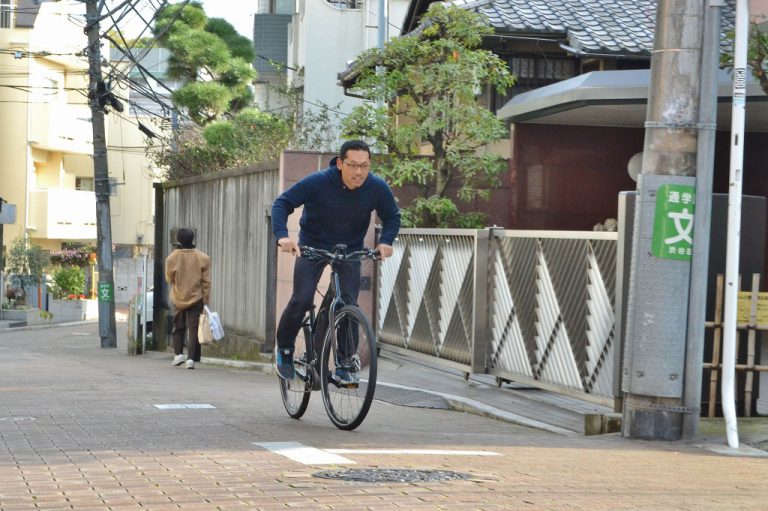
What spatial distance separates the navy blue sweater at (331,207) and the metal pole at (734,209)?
7.47 ft

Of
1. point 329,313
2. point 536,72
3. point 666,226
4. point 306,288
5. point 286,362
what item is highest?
point 536,72

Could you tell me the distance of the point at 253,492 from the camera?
5574mm

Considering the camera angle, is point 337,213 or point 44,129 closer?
point 337,213

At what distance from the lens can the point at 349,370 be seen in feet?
26.8

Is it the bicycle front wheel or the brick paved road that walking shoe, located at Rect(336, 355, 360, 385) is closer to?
the bicycle front wheel

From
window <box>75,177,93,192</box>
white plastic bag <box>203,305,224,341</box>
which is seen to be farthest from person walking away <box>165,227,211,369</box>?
window <box>75,177,93,192</box>

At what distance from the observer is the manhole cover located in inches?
234

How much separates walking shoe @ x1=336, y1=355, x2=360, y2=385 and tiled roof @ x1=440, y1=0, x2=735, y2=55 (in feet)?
42.7

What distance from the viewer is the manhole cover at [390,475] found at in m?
5.94

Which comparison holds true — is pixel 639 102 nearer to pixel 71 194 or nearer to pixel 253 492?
pixel 253 492

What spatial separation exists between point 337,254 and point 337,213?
0.98 feet

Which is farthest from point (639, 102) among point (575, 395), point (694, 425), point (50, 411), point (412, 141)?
point (50, 411)

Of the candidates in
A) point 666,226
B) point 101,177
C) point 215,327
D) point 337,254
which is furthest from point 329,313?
point 101,177

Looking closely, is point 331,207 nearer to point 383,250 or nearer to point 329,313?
point 383,250
